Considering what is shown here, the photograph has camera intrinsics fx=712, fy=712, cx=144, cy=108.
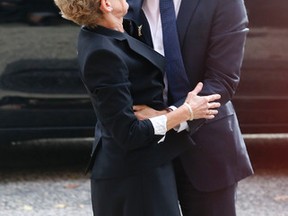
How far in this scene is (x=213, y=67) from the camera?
250cm

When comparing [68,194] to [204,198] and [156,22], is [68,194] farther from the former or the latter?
[156,22]

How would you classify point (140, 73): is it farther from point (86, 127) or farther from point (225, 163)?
point (86, 127)

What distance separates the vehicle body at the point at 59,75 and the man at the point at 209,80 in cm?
214

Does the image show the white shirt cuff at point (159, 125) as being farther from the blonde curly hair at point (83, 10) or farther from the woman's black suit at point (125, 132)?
the blonde curly hair at point (83, 10)

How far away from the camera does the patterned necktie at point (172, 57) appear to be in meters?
2.49

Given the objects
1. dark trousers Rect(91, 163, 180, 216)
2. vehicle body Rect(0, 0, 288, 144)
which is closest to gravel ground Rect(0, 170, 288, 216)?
vehicle body Rect(0, 0, 288, 144)

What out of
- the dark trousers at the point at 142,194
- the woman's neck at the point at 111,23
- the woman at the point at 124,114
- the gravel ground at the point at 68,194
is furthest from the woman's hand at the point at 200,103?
the gravel ground at the point at 68,194

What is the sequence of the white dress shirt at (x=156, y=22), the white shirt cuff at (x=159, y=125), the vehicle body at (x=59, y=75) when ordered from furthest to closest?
the vehicle body at (x=59, y=75)
the white dress shirt at (x=156, y=22)
the white shirt cuff at (x=159, y=125)

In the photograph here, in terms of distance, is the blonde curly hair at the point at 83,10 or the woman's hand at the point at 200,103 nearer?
the blonde curly hair at the point at 83,10

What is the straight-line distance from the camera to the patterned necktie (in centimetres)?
249

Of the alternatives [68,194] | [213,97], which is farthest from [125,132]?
[68,194]

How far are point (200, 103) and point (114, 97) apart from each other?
331 millimetres

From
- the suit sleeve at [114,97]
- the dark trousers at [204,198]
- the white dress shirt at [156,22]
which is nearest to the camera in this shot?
the suit sleeve at [114,97]

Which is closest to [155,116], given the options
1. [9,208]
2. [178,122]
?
[178,122]
